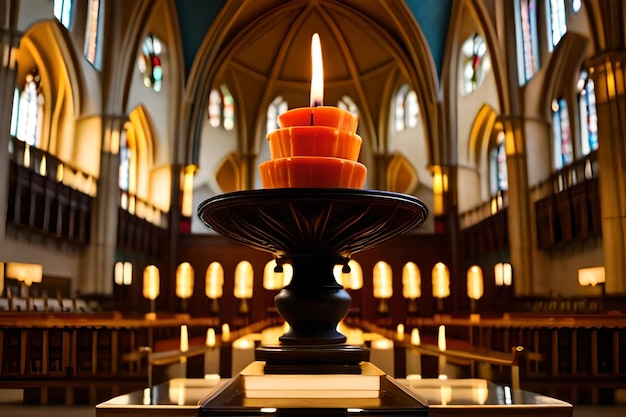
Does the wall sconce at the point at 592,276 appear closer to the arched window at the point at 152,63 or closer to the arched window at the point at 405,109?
the arched window at the point at 405,109

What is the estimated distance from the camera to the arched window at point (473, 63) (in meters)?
20.5

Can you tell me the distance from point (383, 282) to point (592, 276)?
24.7 feet

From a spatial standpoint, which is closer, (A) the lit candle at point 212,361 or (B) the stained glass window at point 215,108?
(A) the lit candle at point 212,361

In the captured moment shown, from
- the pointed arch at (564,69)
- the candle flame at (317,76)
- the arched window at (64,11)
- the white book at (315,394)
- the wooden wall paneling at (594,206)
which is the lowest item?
the white book at (315,394)

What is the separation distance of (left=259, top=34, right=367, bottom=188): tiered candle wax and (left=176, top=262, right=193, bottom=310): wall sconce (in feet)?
58.0

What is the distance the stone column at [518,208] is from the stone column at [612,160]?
4.35 meters

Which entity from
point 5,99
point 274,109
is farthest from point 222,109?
point 5,99

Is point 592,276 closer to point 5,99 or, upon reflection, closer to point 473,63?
point 473,63

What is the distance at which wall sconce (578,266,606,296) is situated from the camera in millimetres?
12984

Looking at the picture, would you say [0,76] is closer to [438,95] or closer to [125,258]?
[125,258]

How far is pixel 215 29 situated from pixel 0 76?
10314mm

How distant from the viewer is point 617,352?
6270 mm

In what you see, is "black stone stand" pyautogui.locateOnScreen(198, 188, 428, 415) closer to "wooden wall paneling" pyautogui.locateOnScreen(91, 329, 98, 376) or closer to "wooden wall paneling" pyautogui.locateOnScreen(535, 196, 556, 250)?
"wooden wall paneling" pyautogui.locateOnScreen(91, 329, 98, 376)

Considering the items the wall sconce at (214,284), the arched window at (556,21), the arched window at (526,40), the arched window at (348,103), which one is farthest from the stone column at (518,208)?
the arched window at (348,103)
